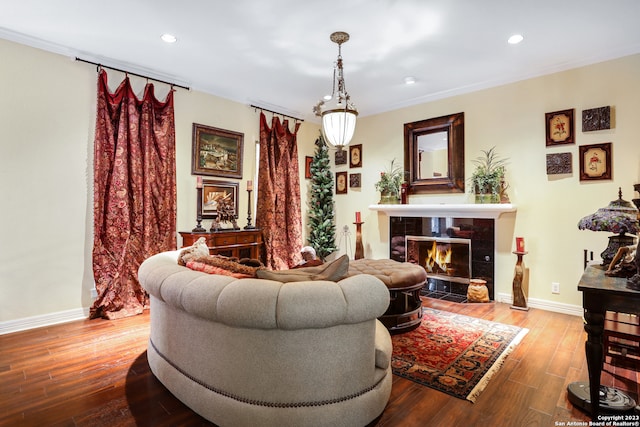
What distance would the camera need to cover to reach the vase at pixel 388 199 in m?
5.36

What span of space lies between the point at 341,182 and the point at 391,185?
1.13 metres

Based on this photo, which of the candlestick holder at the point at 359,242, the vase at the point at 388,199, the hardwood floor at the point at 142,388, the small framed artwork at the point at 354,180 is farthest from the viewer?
the small framed artwork at the point at 354,180

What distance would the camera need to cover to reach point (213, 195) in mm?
4844

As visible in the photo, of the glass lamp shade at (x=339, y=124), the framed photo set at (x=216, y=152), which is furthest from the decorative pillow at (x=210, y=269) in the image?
the framed photo set at (x=216, y=152)

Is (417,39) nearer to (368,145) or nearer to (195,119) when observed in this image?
(368,145)

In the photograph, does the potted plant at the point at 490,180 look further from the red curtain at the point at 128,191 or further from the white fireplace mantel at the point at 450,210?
the red curtain at the point at 128,191

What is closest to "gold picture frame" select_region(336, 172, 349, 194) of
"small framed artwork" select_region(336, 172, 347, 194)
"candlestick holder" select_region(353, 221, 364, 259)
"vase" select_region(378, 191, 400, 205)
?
"small framed artwork" select_region(336, 172, 347, 194)

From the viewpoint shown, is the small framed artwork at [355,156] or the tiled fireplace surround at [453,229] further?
the small framed artwork at [355,156]

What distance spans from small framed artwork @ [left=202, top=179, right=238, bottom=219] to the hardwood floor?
191 centimetres

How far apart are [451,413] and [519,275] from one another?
107 inches

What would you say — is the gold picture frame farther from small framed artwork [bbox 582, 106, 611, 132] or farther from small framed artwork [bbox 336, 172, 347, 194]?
small framed artwork [bbox 582, 106, 611, 132]

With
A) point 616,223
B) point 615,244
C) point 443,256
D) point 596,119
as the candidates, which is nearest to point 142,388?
point 616,223

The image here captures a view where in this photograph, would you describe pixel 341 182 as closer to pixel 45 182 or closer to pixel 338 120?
Result: pixel 338 120

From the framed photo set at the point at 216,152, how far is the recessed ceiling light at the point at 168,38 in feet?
4.33
